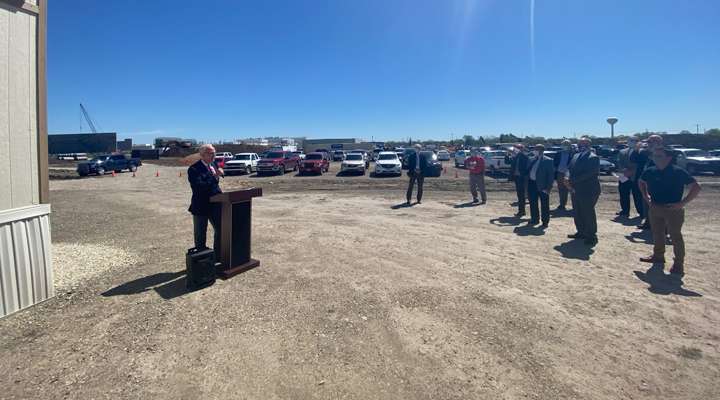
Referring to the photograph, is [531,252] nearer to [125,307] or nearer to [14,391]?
[125,307]

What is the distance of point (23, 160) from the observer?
439cm

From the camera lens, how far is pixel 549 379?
3.16 metres

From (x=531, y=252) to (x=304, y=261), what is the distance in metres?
3.93

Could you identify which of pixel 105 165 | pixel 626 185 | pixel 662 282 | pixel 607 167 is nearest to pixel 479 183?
pixel 626 185

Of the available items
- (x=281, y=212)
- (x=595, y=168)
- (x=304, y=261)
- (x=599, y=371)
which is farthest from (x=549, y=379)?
(x=281, y=212)

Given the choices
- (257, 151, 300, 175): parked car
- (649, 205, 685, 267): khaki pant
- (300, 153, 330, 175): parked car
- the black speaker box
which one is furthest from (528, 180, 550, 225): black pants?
(257, 151, 300, 175): parked car

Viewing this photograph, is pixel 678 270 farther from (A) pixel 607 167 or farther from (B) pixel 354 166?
(A) pixel 607 167

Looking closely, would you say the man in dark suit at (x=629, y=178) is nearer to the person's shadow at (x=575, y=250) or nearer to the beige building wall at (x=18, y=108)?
the person's shadow at (x=575, y=250)

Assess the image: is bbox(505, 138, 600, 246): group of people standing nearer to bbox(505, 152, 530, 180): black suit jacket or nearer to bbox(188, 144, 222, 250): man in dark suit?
A: bbox(505, 152, 530, 180): black suit jacket

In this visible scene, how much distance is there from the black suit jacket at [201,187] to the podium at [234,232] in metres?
0.14

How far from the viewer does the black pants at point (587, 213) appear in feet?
24.3

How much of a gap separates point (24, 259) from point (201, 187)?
80.2 inches

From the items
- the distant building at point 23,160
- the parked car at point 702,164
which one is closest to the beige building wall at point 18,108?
the distant building at point 23,160

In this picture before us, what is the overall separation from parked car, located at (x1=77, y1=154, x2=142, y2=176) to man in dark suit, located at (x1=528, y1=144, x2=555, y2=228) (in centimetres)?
2983
